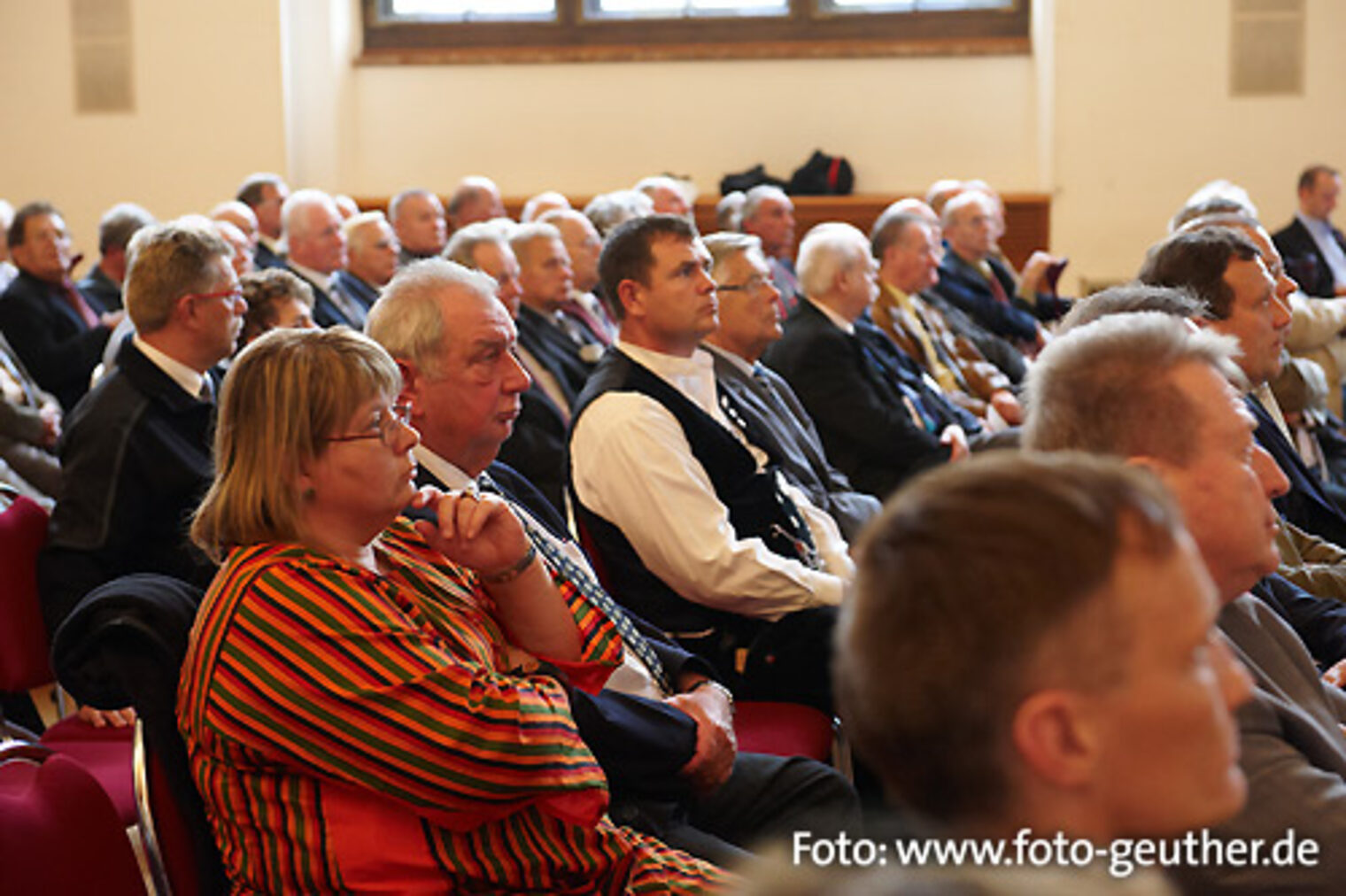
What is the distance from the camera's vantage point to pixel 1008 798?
106 cm

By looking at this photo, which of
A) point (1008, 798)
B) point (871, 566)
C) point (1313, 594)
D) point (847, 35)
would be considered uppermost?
point (847, 35)

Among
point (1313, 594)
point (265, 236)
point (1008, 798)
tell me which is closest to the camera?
point (1008, 798)

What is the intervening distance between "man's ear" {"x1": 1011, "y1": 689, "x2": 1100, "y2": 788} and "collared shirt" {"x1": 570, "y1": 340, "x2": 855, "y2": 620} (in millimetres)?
2268

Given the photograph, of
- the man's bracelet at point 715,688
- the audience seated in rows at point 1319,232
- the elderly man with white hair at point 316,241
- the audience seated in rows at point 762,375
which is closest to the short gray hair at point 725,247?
the audience seated in rows at point 762,375

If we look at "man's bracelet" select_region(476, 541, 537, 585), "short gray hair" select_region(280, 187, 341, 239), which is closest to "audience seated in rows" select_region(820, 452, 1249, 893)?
"man's bracelet" select_region(476, 541, 537, 585)

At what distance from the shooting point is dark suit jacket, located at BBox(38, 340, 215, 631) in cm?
323

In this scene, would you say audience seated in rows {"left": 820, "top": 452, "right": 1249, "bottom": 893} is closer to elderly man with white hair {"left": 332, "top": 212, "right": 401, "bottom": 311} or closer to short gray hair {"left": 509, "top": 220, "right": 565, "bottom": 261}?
short gray hair {"left": 509, "top": 220, "right": 565, "bottom": 261}

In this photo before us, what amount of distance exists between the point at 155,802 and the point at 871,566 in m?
1.40

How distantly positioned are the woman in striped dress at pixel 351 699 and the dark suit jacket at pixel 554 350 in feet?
11.3

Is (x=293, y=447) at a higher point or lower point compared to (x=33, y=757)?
higher

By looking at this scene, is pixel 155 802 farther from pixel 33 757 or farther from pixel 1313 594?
pixel 1313 594

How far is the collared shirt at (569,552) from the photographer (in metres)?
2.60

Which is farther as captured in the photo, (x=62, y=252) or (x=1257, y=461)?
(x=62, y=252)

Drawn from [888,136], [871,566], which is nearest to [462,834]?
[871,566]
